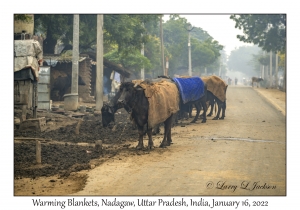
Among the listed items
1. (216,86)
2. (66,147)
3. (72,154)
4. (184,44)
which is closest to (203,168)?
(72,154)

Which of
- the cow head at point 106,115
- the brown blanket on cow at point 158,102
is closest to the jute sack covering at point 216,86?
the cow head at point 106,115

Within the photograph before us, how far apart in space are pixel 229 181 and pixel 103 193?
2431 millimetres

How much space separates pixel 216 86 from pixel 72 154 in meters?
11.1

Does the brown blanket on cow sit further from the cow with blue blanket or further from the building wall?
the building wall

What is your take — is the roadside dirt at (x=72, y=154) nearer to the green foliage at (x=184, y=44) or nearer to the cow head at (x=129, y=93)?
the cow head at (x=129, y=93)

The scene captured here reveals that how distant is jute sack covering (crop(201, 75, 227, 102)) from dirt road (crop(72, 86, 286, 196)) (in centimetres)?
453

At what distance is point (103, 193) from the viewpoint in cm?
888

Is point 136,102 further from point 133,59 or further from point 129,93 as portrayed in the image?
point 133,59

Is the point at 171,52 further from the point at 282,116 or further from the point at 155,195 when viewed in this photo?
the point at 155,195

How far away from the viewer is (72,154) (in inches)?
500

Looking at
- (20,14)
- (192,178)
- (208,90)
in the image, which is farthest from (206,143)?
(208,90)

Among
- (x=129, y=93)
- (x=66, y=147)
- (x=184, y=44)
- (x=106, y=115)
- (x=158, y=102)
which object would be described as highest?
(x=184, y=44)

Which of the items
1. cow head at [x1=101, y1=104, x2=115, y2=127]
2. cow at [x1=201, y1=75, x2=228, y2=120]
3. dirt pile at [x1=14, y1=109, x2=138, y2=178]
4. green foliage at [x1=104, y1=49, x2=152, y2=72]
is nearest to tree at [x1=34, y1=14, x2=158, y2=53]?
green foliage at [x1=104, y1=49, x2=152, y2=72]

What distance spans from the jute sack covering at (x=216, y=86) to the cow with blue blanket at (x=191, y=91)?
1.00 metres
